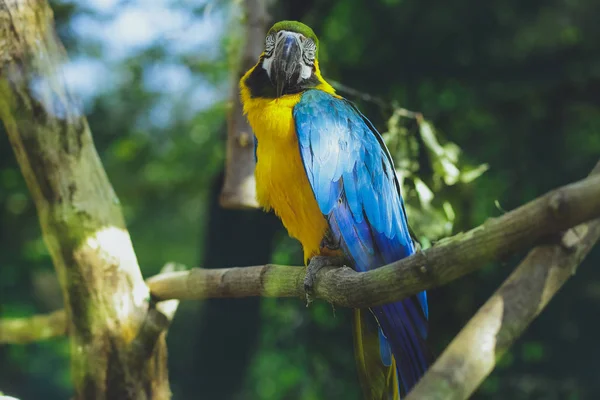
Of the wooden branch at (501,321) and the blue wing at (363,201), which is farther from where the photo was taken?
the blue wing at (363,201)

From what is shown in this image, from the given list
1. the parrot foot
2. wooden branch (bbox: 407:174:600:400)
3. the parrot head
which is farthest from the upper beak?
wooden branch (bbox: 407:174:600:400)

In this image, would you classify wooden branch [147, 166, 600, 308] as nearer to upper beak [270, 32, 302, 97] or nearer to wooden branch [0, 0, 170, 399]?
upper beak [270, 32, 302, 97]

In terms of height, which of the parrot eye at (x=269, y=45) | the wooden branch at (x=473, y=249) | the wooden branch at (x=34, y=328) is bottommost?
the wooden branch at (x=34, y=328)

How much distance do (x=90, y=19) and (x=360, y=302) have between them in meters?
1.97

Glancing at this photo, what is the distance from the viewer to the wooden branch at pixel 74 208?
1.71 m

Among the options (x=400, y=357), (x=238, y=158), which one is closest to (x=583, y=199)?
(x=400, y=357)

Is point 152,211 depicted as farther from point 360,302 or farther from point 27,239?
point 360,302

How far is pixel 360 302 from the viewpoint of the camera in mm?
1191

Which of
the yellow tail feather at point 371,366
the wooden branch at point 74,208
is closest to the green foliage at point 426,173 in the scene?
the yellow tail feather at point 371,366

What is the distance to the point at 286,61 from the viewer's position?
1531 mm

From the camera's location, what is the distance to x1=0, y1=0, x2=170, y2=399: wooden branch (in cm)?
171

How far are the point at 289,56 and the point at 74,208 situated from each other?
28.1 inches

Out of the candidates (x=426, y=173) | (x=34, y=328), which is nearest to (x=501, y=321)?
(x=426, y=173)

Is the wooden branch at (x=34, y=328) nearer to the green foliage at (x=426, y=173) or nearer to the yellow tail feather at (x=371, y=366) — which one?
the yellow tail feather at (x=371, y=366)
